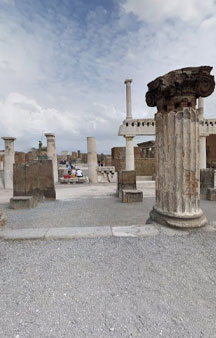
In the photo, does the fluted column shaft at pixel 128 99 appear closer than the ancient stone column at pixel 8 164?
No

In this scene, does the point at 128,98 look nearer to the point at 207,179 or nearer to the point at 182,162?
the point at 207,179

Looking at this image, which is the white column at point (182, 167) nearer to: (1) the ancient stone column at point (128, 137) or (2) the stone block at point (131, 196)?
(2) the stone block at point (131, 196)

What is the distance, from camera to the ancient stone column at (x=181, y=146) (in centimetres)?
287

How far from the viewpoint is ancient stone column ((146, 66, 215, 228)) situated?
287 cm

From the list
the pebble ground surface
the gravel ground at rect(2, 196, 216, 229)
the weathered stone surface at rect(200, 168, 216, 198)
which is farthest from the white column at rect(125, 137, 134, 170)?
the pebble ground surface

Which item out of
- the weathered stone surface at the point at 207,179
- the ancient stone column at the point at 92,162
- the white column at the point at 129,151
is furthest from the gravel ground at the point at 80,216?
the ancient stone column at the point at 92,162

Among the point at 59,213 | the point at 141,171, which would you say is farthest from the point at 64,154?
the point at 59,213

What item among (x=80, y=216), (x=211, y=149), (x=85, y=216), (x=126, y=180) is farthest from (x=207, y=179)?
(x=211, y=149)

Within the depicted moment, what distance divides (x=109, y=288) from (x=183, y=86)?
321 cm

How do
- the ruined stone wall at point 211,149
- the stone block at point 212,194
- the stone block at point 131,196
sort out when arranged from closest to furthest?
the stone block at point 131,196, the stone block at point 212,194, the ruined stone wall at point 211,149

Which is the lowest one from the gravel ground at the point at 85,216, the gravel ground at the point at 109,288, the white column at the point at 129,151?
the gravel ground at the point at 85,216

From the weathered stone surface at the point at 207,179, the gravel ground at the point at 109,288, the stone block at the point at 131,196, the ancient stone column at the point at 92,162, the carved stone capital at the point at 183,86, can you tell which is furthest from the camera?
the ancient stone column at the point at 92,162

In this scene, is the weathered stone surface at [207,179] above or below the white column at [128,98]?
below

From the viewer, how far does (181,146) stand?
9.58ft
